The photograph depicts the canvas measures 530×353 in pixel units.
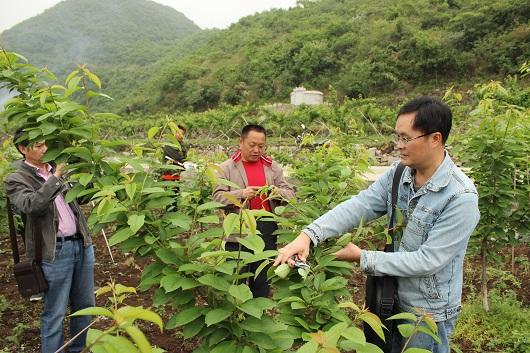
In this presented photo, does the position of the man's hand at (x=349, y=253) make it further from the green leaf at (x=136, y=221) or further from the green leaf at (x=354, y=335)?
the green leaf at (x=136, y=221)

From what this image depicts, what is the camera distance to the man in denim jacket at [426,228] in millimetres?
1517

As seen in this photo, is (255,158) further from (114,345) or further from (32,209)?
(114,345)

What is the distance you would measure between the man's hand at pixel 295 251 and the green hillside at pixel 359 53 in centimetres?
2559

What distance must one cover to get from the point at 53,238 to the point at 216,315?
158 centimetres

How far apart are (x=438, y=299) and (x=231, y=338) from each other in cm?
80

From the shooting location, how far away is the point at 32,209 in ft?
7.50

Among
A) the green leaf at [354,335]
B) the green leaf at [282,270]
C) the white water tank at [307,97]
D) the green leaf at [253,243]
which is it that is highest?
the green leaf at [253,243]

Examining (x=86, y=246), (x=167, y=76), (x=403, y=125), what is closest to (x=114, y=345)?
(x=403, y=125)

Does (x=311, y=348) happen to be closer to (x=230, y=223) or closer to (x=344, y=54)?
(x=230, y=223)

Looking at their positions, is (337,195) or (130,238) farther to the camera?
(337,195)

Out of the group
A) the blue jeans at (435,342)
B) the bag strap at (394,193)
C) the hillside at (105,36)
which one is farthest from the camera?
the hillside at (105,36)

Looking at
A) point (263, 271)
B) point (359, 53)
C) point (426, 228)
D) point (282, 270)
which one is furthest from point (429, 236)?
point (359, 53)

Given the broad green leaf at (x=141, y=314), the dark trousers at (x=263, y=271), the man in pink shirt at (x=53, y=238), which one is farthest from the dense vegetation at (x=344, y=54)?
the broad green leaf at (x=141, y=314)

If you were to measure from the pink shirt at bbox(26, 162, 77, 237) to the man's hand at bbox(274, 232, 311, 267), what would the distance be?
5.16 ft
